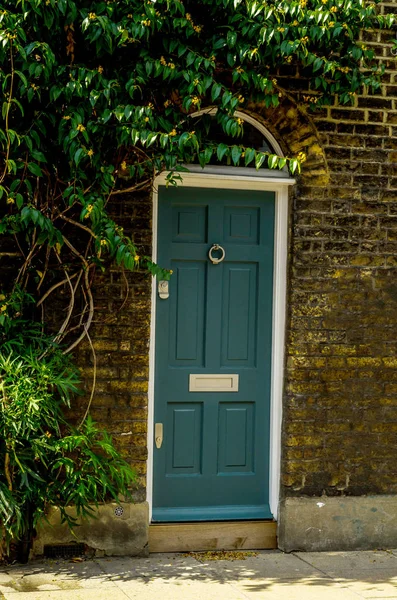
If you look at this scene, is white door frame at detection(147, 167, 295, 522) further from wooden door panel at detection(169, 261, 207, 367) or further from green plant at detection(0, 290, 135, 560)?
green plant at detection(0, 290, 135, 560)

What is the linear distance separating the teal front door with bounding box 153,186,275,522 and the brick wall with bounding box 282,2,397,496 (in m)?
0.23

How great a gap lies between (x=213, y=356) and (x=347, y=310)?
1.01 meters

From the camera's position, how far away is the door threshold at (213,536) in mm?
6457

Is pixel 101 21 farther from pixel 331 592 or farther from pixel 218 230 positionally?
pixel 331 592

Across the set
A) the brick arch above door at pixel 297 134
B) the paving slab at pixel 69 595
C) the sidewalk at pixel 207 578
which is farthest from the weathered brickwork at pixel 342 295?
the paving slab at pixel 69 595

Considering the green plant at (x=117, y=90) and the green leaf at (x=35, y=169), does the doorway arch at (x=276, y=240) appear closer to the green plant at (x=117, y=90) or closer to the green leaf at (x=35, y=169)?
the green plant at (x=117, y=90)

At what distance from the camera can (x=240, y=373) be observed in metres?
6.67

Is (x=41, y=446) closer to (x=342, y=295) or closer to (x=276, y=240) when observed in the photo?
(x=276, y=240)

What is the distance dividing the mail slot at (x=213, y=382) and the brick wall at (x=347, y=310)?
38 centimetres

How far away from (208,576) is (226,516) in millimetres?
685

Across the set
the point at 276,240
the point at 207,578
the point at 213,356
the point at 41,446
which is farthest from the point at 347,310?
the point at 41,446

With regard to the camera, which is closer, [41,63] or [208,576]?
[41,63]

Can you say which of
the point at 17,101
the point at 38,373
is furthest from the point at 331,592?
the point at 17,101

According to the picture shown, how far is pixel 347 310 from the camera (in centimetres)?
668
